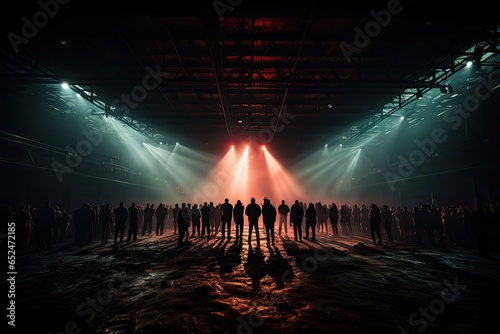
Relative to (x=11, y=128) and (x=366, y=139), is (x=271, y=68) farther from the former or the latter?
(x=366, y=139)

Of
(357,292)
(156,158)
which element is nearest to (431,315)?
(357,292)

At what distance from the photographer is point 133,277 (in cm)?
584

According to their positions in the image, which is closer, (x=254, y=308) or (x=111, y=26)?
(x=254, y=308)

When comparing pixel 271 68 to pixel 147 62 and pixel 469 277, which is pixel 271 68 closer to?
pixel 147 62

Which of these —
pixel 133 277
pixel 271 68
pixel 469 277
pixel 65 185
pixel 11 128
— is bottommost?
pixel 469 277

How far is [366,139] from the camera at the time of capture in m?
25.6

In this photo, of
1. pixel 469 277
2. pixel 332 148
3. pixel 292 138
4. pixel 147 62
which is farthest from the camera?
pixel 332 148

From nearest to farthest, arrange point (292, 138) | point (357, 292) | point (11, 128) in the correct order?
point (357, 292)
point (11, 128)
point (292, 138)

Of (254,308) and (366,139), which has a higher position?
(366,139)

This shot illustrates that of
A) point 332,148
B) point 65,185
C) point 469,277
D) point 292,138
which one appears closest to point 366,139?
point 332,148

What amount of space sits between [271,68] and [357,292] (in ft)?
32.5

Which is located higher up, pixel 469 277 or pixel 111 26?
pixel 111 26

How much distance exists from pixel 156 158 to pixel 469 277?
31.9 meters

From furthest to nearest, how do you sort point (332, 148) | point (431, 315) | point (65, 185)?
point (332, 148) → point (65, 185) → point (431, 315)
